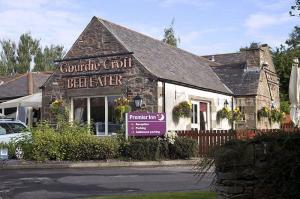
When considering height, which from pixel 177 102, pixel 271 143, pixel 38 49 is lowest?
pixel 271 143

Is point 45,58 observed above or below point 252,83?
above

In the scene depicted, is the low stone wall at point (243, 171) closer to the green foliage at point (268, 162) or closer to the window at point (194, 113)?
the green foliage at point (268, 162)

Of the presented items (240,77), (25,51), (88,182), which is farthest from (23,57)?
(88,182)

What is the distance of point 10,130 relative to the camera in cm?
2138

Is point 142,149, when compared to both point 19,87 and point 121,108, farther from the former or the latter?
point 19,87

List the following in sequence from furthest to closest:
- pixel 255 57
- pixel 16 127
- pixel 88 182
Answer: pixel 255 57 → pixel 16 127 → pixel 88 182

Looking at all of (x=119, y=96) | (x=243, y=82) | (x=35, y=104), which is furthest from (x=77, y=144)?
(x=243, y=82)

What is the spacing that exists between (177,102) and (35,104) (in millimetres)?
9140

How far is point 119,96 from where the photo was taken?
24062 mm

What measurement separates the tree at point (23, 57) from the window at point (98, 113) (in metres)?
52.5

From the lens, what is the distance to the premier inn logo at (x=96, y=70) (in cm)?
2411

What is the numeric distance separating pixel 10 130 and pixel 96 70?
5.47 metres

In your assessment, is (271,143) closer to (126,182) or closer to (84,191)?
(84,191)

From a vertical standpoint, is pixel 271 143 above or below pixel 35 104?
below
